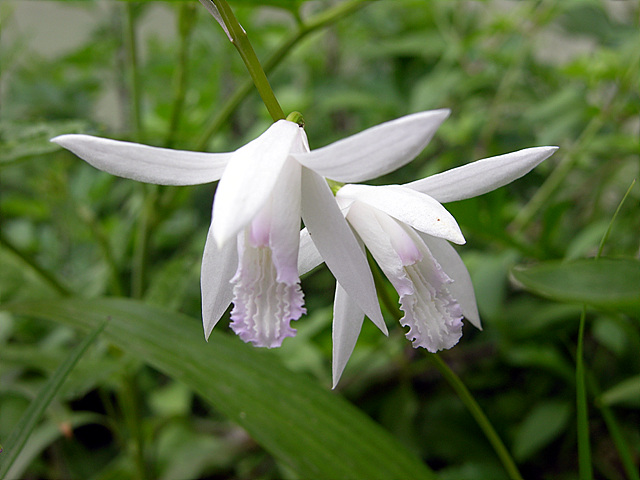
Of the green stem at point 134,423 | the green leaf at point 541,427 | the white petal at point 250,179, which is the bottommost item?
the green leaf at point 541,427

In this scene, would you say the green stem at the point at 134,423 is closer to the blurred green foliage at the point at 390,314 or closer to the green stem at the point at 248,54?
the blurred green foliage at the point at 390,314

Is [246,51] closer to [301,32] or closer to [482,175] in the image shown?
[482,175]

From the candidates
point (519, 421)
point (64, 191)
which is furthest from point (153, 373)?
point (519, 421)

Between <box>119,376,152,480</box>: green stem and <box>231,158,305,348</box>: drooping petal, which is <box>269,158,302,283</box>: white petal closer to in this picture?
<box>231,158,305,348</box>: drooping petal

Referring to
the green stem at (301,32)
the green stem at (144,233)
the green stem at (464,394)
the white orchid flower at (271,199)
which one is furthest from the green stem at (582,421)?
→ the green stem at (144,233)

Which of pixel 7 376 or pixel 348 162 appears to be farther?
pixel 7 376

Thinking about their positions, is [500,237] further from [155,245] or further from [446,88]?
[155,245]

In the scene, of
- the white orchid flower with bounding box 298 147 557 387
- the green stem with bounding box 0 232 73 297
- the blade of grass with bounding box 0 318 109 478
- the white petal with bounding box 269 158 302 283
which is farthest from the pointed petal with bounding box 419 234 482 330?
the green stem with bounding box 0 232 73 297
